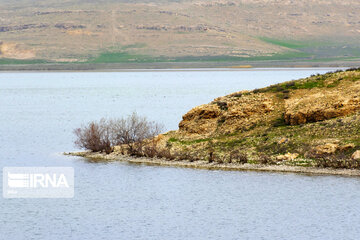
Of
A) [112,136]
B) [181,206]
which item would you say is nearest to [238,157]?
[112,136]

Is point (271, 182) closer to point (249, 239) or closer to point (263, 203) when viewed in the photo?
point (263, 203)

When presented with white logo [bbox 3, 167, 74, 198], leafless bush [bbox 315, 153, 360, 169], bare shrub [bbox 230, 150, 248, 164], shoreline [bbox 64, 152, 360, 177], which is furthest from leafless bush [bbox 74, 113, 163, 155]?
leafless bush [bbox 315, 153, 360, 169]

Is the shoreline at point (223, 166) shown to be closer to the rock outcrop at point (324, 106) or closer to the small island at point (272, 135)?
the small island at point (272, 135)

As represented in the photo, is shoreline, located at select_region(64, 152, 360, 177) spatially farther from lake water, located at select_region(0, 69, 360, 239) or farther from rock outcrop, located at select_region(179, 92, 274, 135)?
rock outcrop, located at select_region(179, 92, 274, 135)

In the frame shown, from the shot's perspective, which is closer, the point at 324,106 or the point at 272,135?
the point at 272,135

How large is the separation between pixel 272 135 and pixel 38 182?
43.8 ft

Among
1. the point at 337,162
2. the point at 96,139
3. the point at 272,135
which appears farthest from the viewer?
the point at 96,139

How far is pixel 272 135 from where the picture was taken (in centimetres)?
4088

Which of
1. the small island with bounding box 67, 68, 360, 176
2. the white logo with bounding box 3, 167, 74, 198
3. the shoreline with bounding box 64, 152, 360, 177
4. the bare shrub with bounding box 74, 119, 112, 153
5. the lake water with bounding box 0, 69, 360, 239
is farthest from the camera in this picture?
the bare shrub with bounding box 74, 119, 112, 153

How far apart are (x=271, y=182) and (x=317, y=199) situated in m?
3.81

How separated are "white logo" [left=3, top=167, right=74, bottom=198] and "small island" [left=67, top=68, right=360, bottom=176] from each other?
4.38 metres

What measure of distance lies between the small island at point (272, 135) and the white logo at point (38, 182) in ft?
14.4

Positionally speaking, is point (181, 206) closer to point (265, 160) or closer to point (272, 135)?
point (265, 160)

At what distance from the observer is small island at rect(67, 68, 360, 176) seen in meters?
37.2
